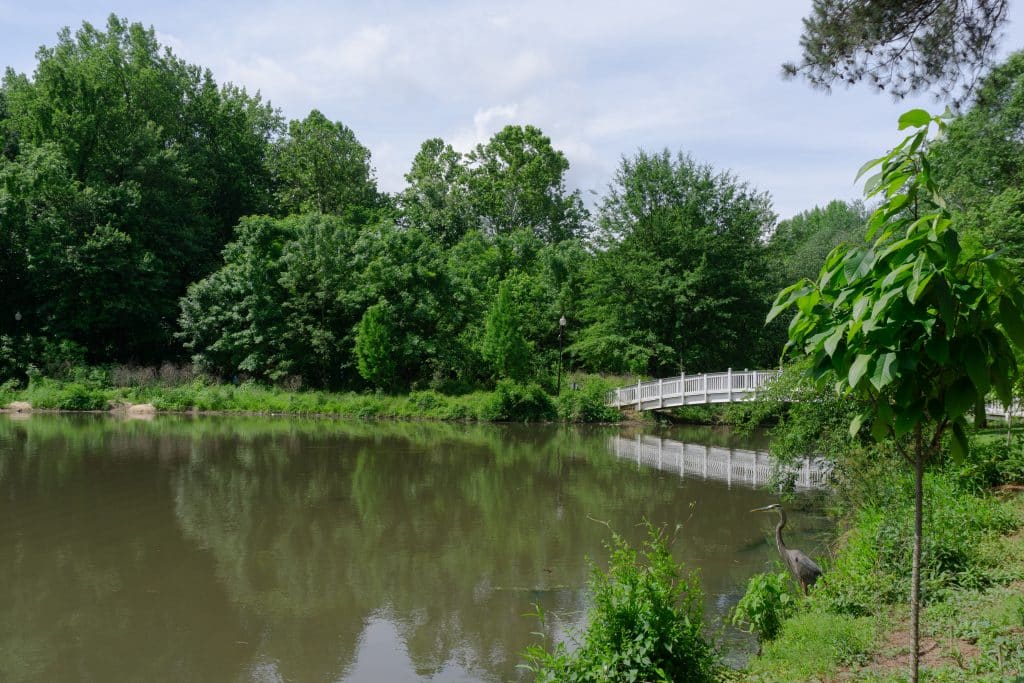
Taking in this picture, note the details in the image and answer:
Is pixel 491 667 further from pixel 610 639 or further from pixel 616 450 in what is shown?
pixel 616 450

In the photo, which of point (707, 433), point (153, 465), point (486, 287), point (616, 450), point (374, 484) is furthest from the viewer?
point (486, 287)

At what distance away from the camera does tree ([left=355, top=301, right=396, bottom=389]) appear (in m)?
30.7

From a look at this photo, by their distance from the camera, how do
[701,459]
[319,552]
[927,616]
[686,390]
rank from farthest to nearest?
[686,390] → [701,459] → [319,552] → [927,616]

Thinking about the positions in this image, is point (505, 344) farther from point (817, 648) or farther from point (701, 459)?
point (817, 648)

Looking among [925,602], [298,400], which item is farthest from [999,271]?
[298,400]

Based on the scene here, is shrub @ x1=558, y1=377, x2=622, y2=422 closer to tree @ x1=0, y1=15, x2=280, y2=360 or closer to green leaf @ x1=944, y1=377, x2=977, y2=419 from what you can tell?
tree @ x1=0, y1=15, x2=280, y2=360

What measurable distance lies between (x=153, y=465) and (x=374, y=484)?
5556 mm

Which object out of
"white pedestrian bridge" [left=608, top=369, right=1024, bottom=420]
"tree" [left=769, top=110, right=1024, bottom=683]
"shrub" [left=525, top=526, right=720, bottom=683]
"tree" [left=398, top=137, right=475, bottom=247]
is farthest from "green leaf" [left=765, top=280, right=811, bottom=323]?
"tree" [left=398, top=137, right=475, bottom=247]

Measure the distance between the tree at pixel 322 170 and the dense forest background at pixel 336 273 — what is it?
4.89m

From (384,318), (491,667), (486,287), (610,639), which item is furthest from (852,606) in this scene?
(486,287)

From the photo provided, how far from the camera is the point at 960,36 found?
7820mm

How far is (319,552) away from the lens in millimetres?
10523

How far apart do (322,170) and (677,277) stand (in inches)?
934

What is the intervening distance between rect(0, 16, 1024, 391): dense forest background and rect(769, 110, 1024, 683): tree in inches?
A: 1041
